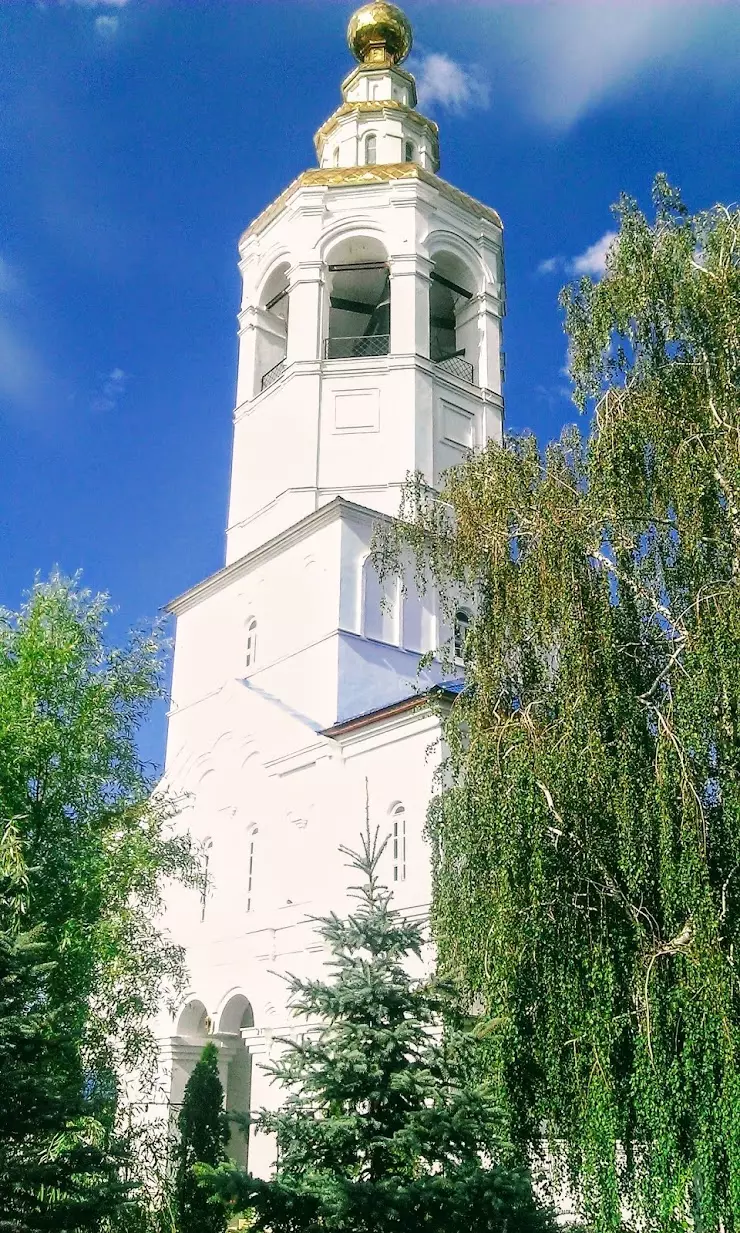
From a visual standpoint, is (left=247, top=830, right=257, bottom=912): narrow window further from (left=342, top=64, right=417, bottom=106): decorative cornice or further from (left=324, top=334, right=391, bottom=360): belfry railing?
(left=342, top=64, right=417, bottom=106): decorative cornice

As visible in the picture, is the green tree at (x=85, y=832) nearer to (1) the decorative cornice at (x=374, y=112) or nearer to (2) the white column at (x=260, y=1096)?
(2) the white column at (x=260, y=1096)

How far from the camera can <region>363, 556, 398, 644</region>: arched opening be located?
19094 millimetres

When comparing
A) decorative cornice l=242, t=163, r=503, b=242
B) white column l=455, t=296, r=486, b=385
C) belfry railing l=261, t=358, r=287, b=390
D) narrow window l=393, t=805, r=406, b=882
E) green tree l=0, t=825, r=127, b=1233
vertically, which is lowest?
green tree l=0, t=825, r=127, b=1233

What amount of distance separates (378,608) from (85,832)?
297 inches

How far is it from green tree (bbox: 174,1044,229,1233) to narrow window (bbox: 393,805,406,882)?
12.9ft

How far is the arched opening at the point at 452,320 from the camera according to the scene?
22672mm

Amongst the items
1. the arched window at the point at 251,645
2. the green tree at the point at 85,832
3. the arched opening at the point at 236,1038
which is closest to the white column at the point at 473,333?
the arched window at the point at 251,645

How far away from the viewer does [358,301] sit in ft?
78.2

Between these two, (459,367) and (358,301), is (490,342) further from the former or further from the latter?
(358,301)

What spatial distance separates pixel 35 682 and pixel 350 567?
7039 millimetres

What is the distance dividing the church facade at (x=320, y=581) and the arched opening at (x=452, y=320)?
0.04m

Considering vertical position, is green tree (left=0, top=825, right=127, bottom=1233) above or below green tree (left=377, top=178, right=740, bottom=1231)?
below

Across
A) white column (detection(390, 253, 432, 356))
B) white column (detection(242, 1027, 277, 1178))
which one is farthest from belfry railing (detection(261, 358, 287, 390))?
white column (detection(242, 1027, 277, 1178))

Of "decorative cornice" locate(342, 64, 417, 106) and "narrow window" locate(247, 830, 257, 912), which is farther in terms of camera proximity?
"decorative cornice" locate(342, 64, 417, 106)
